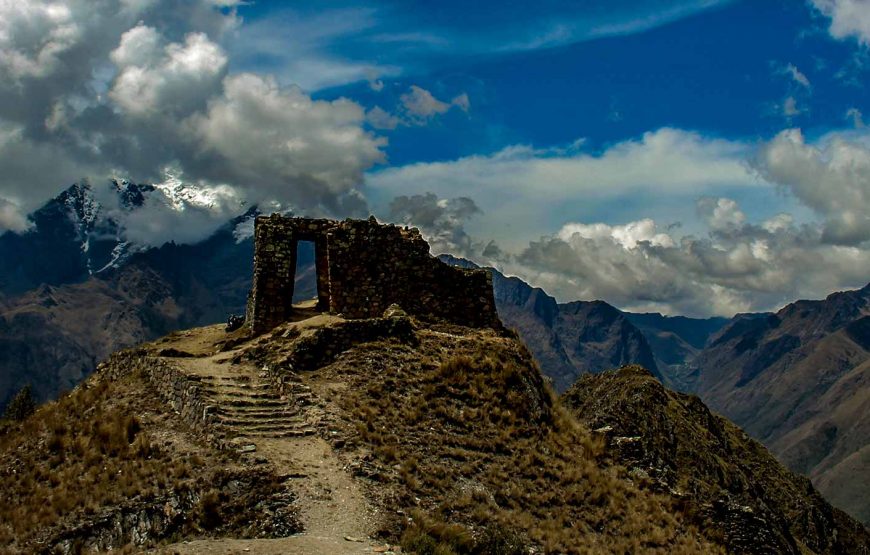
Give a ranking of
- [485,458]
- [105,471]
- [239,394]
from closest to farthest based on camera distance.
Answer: [105,471] < [485,458] < [239,394]

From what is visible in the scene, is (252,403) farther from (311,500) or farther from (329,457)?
(311,500)

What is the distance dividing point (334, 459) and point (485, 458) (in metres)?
5.31

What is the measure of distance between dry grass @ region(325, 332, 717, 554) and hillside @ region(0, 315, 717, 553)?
7cm

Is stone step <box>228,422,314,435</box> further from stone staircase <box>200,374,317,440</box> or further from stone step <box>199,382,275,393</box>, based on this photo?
stone step <box>199,382,275,393</box>

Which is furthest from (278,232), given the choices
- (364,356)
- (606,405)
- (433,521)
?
(606,405)

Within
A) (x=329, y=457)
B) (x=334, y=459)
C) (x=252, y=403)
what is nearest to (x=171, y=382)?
(x=252, y=403)

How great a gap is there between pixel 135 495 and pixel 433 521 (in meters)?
8.16

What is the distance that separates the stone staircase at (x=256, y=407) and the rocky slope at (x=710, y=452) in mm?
21914

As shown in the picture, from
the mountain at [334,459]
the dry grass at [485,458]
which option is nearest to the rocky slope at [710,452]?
the dry grass at [485,458]

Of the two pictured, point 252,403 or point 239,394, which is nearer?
point 252,403

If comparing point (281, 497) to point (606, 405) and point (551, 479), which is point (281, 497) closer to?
point (551, 479)

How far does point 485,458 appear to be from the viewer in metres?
24.8

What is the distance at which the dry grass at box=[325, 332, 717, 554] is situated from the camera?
21.4 meters

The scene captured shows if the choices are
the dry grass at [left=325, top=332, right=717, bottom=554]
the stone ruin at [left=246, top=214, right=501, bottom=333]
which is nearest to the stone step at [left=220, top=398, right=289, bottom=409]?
the dry grass at [left=325, top=332, right=717, bottom=554]
